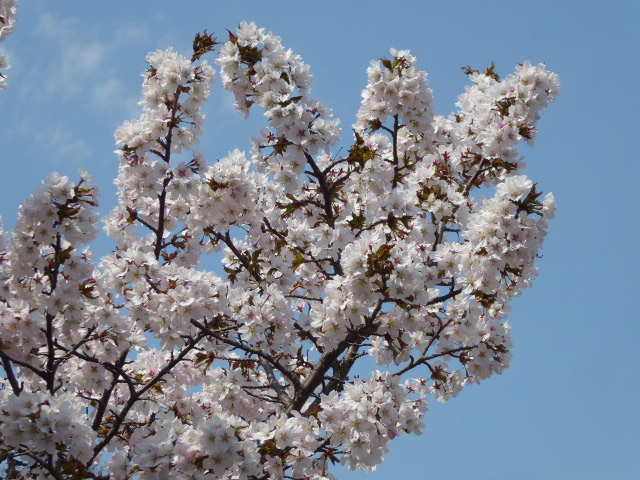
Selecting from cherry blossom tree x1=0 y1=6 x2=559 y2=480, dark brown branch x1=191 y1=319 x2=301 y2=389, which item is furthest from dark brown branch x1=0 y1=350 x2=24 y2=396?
dark brown branch x1=191 y1=319 x2=301 y2=389

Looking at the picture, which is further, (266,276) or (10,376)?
(266,276)

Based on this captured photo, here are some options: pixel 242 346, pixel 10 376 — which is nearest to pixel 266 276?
pixel 242 346

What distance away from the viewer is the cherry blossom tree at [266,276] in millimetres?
6652

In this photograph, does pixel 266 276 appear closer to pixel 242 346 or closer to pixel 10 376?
pixel 242 346

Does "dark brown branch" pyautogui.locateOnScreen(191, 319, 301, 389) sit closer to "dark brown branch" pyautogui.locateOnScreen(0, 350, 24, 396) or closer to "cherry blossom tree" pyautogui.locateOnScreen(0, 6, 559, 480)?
"cherry blossom tree" pyautogui.locateOnScreen(0, 6, 559, 480)

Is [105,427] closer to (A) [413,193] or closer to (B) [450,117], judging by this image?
(A) [413,193]

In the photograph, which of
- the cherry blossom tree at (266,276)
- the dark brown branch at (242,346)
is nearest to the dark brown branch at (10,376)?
the cherry blossom tree at (266,276)

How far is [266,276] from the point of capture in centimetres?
870

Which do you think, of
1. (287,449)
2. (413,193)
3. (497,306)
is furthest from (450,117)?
(287,449)

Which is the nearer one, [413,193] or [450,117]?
[413,193]

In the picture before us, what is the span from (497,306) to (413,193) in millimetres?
1800

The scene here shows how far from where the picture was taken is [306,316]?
8.24m

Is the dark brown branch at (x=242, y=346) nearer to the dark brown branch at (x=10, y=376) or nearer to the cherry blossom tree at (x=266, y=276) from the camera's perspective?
the cherry blossom tree at (x=266, y=276)

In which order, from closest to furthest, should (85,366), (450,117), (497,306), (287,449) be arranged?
(287,449) < (85,366) < (497,306) < (450,117)
